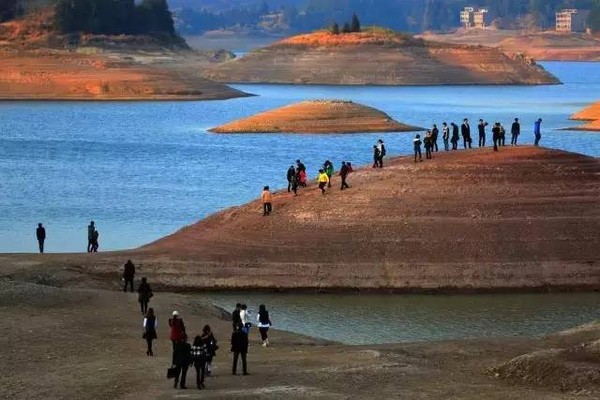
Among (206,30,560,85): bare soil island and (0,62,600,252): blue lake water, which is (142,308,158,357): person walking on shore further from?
(206,30,560,85): bare soil island

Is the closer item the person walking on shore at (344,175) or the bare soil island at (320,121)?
the person walking on shore at (344,175)

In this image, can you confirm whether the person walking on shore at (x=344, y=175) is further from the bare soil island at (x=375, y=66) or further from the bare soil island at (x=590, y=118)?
the bare soil island at (x=375, y=66)

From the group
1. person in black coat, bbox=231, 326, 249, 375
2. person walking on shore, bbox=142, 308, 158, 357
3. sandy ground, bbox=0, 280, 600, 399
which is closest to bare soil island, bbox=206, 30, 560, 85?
sandy ground, bbox=0, 280, 600, 399

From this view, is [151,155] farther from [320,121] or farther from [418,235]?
[418,235]

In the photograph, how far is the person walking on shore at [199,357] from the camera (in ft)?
75.8

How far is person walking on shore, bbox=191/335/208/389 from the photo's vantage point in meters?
23.1

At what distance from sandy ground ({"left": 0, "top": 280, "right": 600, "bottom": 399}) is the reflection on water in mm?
2943

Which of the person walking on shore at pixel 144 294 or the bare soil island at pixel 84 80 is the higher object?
the bare soil island at pixel 84 80

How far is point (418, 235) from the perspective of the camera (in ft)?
128

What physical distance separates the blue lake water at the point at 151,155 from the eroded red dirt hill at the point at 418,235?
6.44 meters

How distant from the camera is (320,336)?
32656 millimetres

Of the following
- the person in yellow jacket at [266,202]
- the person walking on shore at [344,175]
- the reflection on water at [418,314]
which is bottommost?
the reflection on water at [418,314]

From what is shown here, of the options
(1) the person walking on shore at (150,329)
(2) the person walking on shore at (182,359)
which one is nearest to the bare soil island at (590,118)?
(1) the person walking on shore at (150,329)

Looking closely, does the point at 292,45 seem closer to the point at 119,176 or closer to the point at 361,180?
the point at 119,176
